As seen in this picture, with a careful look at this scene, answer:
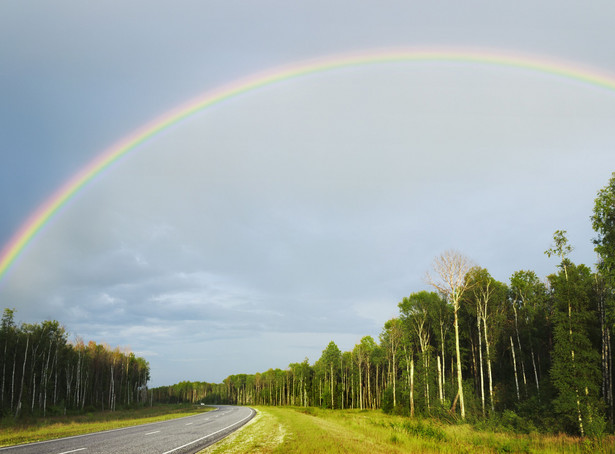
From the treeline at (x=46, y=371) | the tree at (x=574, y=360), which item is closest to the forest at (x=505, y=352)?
the tree at (x=574, y=360)

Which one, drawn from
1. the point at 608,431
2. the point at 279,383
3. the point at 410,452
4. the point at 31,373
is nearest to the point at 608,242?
the point at 608,431

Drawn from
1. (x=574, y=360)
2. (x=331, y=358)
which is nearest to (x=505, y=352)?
(x=574, y=360)

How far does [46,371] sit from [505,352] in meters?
73.9

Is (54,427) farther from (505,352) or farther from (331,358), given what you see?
(331,358)

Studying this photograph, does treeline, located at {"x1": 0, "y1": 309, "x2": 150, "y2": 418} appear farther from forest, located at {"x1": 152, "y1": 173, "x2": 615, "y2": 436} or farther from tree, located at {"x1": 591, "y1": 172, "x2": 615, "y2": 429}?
tree, located at {"x1": 591, "y1": 172, "x2": 615, "y2": 429}

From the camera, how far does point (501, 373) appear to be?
54.6 m

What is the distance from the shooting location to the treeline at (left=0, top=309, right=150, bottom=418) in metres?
54.5

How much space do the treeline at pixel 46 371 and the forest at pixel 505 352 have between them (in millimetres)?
51382

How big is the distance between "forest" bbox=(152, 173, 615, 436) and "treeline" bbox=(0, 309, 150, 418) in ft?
169

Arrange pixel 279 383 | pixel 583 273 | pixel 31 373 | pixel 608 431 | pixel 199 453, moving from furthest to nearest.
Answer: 1. pixel 279 383
2. pixel 31 373
3. pixel 583 273
4. pixel 608 431
5. pixel 199 453

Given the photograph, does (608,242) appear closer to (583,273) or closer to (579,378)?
(579,378)

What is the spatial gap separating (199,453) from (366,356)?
238 ft

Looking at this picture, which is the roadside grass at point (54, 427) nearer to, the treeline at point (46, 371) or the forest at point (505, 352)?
the treeline at point (46, 371)

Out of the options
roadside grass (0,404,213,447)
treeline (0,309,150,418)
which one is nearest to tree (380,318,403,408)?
roadside grass (0,404,213,447)
